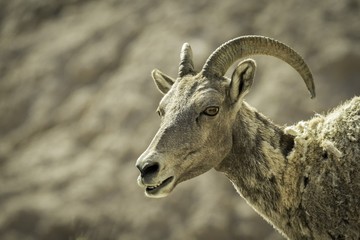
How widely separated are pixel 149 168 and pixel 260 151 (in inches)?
50.4

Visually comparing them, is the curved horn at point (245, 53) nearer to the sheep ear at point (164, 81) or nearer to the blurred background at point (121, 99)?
the sheep ear at point (164, 81)

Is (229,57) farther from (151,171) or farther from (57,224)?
(57,224)

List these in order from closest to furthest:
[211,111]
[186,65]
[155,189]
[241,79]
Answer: [155,189] → [211,111] → [241,79] → [186,65]

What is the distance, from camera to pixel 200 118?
569cm

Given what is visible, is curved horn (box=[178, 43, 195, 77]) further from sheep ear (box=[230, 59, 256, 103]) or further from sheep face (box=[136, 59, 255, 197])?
sheep ear (box=[230, 59, 256, 103])

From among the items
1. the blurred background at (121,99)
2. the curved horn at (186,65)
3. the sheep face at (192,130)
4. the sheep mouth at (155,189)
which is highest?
the blurred background at (121,99)

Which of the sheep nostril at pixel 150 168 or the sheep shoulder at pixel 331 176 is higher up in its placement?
the sheep nostril at pixel 150 168

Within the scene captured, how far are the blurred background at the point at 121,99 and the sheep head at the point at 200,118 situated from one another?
5.62 m

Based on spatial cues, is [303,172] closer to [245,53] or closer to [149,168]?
[245,53]

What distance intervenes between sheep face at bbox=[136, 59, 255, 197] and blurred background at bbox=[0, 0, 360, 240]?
18.5 ft

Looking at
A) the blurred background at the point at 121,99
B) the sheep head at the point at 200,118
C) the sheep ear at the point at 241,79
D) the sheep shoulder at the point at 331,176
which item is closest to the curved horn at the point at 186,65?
the sheep head at the point at 200,118

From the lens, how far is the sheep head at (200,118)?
5.36 meters

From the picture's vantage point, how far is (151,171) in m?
5.29

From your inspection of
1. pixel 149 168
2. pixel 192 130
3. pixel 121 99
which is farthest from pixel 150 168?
pixel 121 99
